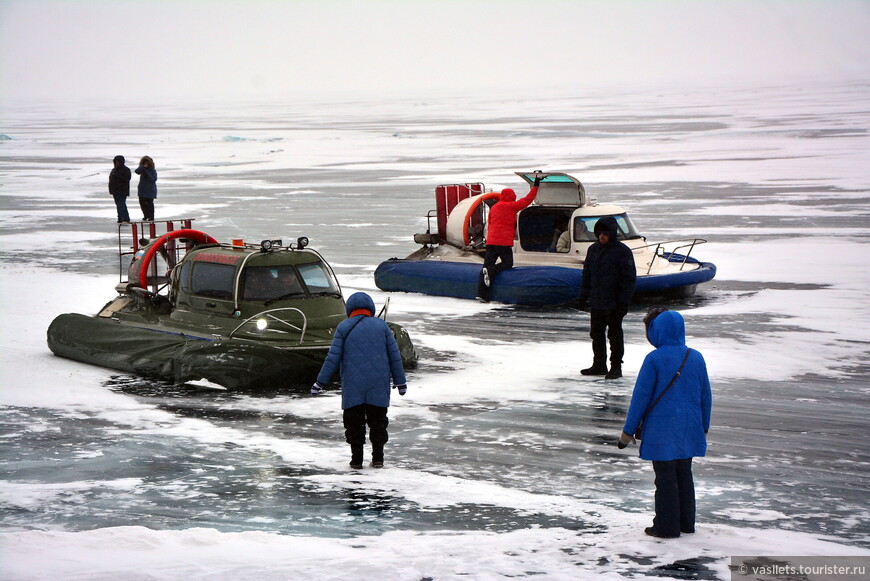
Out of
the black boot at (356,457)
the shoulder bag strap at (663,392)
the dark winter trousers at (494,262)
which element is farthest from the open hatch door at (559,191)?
the shoulder bag strap at (663,392)

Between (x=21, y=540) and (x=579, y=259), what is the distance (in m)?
9.95

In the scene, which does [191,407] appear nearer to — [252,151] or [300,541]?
[300,541]

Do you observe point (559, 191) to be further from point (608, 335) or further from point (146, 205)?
point (146, 205)

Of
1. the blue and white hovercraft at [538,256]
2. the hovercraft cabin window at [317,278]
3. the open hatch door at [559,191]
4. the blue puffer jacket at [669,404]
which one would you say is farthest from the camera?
the open hatch door at [559,191]

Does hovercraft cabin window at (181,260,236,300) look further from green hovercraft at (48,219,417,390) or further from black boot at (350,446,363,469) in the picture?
black boot at (350,446,363,469)

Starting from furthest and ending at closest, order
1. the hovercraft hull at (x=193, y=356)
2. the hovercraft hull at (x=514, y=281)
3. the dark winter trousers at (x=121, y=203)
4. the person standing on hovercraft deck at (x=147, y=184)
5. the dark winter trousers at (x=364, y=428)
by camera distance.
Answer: the dark winter trousers at (x=121, y=203) → the person standing on hovercraft deck at (x=147, y=184) → the hovercraft hull at (x=514, y=281) → the hovercraft hull at (x=193, y=356) → the dark winter trousers at (x=364, y=428)

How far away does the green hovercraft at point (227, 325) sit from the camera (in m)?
10.2

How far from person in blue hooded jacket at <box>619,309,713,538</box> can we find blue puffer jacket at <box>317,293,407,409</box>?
76.9 inches

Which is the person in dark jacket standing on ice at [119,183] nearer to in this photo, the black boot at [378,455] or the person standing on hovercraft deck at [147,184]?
the person standing on hovercraft deck at [147,184]

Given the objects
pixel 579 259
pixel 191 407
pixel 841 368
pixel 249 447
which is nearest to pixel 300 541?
pixel 249 447

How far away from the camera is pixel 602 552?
20.2 ft

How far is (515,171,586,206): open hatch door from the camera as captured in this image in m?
15.9

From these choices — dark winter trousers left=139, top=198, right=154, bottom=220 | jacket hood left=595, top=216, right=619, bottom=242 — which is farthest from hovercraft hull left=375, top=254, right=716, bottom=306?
dark winter trousers left=139, top=198, right=154, bottom=220

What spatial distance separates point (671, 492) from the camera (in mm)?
6203
